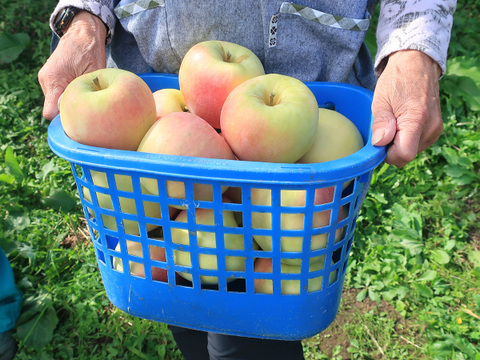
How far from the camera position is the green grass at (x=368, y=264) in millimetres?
1673

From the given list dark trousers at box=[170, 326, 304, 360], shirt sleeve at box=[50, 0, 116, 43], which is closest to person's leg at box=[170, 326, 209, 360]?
dark trousers at box=[170, 326, 304, 360]

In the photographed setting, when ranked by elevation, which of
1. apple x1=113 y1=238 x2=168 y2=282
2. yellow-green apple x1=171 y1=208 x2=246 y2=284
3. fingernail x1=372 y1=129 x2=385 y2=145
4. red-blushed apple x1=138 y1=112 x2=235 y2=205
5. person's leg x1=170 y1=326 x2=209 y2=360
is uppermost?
fingernail x1=372 y1=129 x2=385 y2=145

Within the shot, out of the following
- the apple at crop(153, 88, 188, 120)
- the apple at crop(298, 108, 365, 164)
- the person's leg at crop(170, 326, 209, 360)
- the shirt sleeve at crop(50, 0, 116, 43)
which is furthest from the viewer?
the person's leg at crop(170, 326, 209, 360)

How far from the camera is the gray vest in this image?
1.10 m

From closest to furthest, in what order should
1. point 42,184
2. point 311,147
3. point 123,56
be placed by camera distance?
point 311,147 → point 123,56 → point 42,184

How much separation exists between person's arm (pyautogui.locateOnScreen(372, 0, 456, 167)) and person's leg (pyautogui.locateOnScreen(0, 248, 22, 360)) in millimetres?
1398

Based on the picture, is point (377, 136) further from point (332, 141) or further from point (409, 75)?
point (409, 75)

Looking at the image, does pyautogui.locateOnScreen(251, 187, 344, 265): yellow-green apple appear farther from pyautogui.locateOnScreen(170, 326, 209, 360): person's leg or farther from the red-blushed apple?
pyautogui.locateOnScreen(170, 326, 209, 360): person's leg

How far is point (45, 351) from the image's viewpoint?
164cm

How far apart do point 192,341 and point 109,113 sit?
777 mm

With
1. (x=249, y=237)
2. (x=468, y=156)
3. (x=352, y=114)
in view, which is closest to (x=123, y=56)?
(x=352, y=114)

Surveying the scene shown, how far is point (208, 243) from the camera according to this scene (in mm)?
851

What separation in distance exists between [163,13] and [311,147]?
500mm

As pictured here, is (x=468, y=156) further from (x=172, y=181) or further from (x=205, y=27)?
(x=172, y=181)
